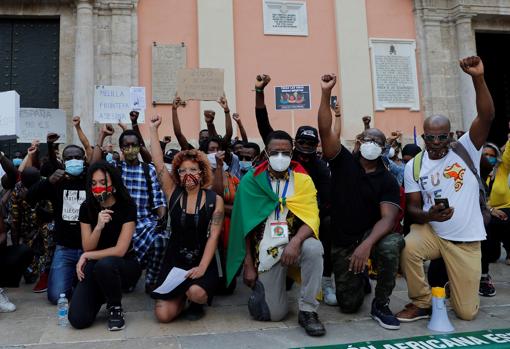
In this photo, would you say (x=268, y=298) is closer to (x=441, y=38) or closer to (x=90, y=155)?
(x=90, y=155)

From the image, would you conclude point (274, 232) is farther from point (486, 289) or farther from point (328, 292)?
point (486, 289)

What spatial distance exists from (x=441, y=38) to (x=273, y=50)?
15.2 ft

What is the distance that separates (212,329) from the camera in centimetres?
368

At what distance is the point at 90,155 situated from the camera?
5.62 meters

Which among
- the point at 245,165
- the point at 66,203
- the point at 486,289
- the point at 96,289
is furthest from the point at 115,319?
the point at 486,289

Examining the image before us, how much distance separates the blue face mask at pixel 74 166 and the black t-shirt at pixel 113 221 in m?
0.76

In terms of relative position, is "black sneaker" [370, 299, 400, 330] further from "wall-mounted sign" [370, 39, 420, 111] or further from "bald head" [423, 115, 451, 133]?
"wall-mounted sign" [370, 39, 420, 111]

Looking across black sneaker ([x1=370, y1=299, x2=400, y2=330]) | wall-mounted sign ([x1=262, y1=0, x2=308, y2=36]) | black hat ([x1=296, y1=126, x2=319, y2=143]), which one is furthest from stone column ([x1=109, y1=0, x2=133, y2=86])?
black sneaker ([x1=370, y1=299, x2=400, y2=330])

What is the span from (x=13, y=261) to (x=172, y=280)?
1.97 m

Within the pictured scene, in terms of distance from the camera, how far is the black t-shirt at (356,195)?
400 centimetres

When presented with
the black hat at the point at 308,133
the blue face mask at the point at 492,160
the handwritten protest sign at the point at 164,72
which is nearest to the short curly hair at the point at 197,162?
the black hat at the point at 308,133

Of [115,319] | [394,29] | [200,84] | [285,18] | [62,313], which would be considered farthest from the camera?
[394,29]

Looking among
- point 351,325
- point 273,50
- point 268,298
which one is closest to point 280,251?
point 268,298

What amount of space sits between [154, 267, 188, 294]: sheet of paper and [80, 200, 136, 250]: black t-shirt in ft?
1.97
